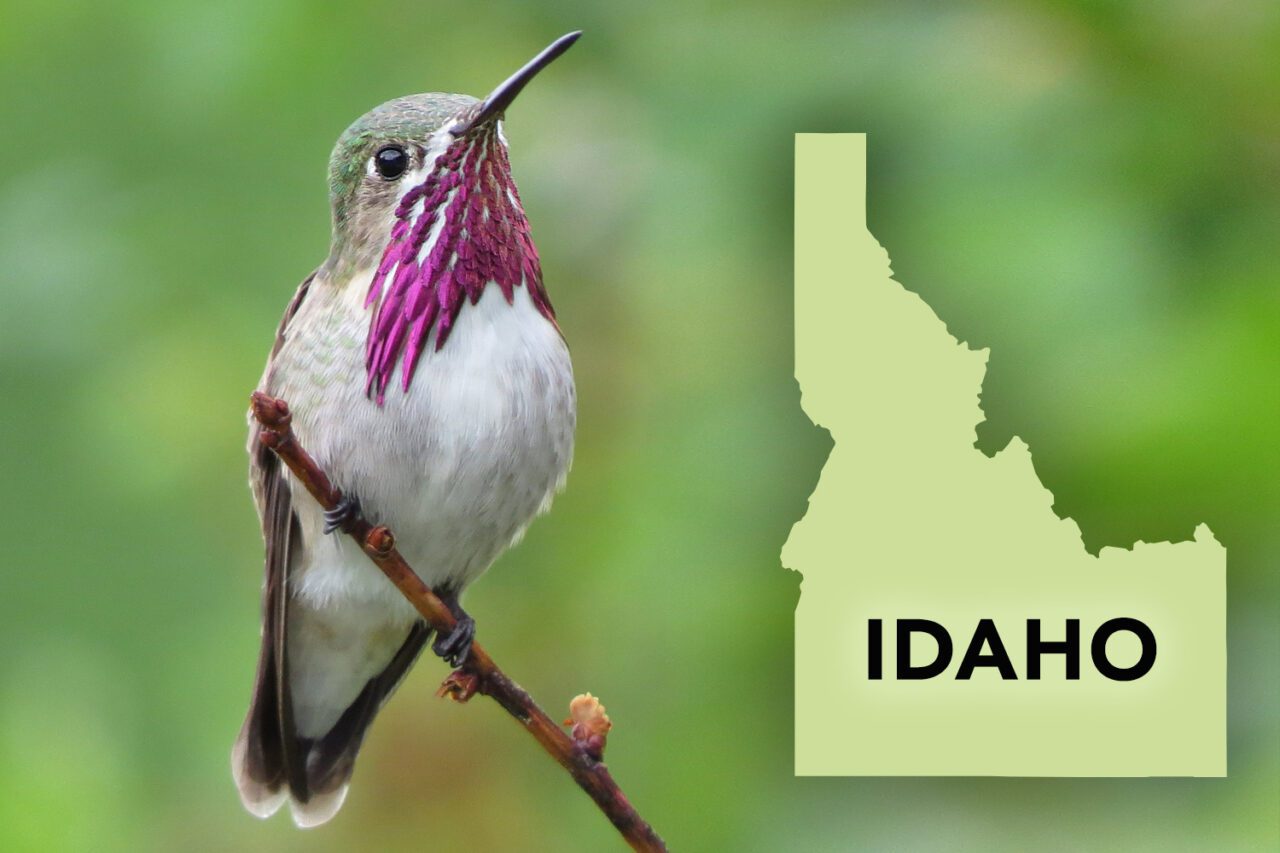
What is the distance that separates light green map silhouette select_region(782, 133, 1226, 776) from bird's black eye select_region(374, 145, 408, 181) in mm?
862

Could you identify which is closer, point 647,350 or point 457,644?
point 457,644

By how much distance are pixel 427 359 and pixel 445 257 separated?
20 centimetres

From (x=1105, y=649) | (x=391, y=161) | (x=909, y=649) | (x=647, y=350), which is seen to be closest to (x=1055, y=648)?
(x=1105, y=649)

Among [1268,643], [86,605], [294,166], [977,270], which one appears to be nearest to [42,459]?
[86,605]

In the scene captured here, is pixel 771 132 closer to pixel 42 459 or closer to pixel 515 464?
pixel 515 464

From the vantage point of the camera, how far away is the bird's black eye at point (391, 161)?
3.02 metres

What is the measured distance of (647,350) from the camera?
4113 millimetres

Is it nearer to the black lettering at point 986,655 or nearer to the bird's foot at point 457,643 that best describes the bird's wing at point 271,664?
the bird's foot at point 457,643

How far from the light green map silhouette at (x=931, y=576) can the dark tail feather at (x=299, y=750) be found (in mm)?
939

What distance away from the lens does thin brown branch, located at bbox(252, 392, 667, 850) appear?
2.18m

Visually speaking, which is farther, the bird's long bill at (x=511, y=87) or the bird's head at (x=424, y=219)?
the bird's head at (x=424, y=219)

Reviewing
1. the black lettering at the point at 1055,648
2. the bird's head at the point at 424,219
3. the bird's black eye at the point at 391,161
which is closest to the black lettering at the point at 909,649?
the black lettering at the point at 1055,648

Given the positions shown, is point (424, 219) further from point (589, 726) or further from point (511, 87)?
point (589, 726)

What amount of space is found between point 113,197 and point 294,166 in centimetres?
43
